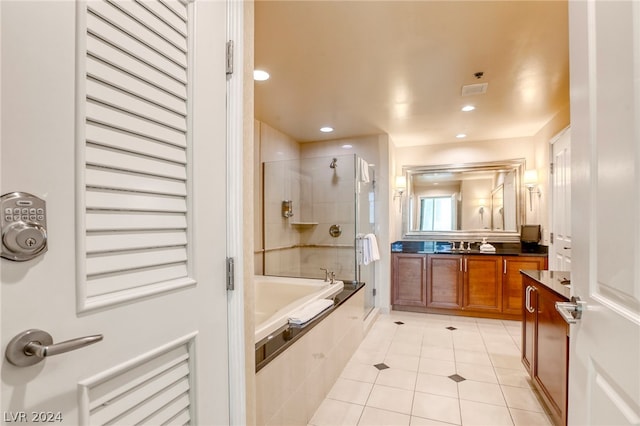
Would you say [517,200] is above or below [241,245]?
above

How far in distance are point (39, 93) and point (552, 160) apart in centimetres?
425

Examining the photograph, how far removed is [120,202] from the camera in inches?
28.1

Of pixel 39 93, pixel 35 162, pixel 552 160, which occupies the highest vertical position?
pixel 552 160

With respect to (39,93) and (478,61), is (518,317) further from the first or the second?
(39,93)

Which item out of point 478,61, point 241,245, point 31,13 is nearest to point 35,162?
point 31,13

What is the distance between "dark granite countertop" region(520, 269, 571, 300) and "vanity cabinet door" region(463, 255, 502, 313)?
1.66 m

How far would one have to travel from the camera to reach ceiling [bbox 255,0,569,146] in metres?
1.71

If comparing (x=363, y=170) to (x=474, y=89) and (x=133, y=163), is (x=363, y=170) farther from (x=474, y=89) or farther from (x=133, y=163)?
(x=133, y=163)

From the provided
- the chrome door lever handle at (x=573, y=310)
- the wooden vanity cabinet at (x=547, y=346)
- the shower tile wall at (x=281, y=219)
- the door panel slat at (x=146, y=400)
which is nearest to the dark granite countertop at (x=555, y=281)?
the wooden vanity cabinet at (x=547, y=346)

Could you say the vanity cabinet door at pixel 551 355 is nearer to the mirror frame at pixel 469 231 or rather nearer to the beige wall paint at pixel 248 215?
the beige wall paint at pixel 248 215

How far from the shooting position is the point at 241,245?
104 cm

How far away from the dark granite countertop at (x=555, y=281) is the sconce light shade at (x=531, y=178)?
7.32 ft

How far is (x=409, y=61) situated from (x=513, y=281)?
9.76 ft

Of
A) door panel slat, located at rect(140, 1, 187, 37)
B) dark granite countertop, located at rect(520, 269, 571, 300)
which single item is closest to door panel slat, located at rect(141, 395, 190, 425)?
door panel slat, located at rect(140, 1, 187, 37)
